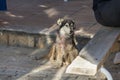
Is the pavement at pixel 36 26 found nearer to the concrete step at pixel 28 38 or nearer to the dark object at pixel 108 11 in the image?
the concrete step at pixel 28 38

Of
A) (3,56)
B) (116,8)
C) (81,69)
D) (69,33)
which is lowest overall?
(3,56)

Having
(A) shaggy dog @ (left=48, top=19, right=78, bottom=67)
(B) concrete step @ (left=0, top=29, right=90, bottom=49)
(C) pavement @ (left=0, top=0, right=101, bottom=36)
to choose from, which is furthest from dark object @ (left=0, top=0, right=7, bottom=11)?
(A) shaggy dog @ (left=48, top=19, right=78, bottom=67)

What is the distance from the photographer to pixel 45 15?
6266 mm

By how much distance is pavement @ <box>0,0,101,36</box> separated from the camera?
539 cm

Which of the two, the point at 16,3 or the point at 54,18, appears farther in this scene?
the point at 16,3

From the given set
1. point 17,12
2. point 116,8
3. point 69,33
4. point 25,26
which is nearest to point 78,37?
point 69,33

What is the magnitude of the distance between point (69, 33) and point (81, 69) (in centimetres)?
202

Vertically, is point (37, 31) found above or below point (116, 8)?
below

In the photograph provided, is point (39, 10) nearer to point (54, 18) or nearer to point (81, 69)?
point (54, 18)

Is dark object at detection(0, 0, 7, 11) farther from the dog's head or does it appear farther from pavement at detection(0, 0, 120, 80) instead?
the dog's head

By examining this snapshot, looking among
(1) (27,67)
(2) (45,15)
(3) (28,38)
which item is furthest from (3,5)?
(1) (27,67)

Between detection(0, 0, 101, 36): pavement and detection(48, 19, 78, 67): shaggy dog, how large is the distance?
0.57 metres

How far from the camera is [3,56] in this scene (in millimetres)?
4969

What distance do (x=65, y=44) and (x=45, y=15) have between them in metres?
1.92
